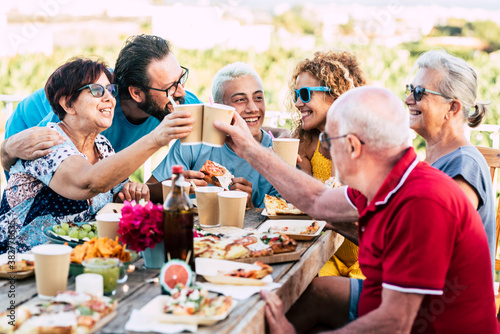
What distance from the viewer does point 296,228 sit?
2557mm

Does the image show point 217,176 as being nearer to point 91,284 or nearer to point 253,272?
point 253,272

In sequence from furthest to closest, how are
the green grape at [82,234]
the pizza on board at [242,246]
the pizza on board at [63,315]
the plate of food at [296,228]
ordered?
the plate of food at [296,228]
the green grape at [82,234]
the pizza on board at [242,246]
the pizza on board at [63,315]

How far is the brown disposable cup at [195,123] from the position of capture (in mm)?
2268

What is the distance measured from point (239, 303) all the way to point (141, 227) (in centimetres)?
45

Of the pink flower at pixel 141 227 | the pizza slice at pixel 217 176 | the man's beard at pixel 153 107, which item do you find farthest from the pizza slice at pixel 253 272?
the man's beard at pixel 153 107

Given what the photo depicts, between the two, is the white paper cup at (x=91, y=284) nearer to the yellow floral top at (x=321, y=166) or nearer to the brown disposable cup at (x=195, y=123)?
the brown disposable cup at (x=195, y=123)

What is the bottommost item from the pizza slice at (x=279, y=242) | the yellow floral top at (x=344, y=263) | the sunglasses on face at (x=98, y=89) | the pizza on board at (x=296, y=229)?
the yellow floral top at (x=344, y=263)

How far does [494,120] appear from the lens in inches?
318

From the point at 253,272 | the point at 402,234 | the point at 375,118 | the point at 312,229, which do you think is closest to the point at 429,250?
the point at 402,234

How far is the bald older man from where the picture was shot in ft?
5.29

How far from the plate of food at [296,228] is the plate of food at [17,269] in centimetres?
105

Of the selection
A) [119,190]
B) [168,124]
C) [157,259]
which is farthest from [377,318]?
[119,190]

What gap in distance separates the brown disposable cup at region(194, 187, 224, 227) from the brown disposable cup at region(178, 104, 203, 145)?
13.3 inches

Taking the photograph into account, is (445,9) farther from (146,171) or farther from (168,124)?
(168,124)
